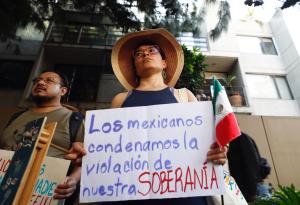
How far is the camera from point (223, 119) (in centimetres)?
121

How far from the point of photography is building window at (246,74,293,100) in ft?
39.2

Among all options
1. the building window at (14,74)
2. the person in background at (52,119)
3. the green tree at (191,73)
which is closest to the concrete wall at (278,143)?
the green tree at (191,73)

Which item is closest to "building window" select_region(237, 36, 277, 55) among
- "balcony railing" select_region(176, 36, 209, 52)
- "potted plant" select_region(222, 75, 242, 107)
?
"balcony railing" select_region(176, 36, 209, 52)

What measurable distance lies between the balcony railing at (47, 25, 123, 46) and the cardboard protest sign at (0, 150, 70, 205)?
388 inches

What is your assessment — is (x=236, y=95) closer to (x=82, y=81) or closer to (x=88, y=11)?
(x=82, y=81)

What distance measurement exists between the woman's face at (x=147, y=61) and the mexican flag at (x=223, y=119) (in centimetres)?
64

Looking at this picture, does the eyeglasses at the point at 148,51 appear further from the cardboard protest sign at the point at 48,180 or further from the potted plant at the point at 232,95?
the potted plant at the point at 232,95

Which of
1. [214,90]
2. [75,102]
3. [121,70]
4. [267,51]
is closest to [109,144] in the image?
[214,90]

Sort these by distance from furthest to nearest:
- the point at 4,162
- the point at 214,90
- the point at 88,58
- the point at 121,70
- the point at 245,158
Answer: the point at 88,58, the point at 245,158, the point at 121,70, the point at 4,162, the point at 214,90

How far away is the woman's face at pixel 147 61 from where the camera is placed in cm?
184

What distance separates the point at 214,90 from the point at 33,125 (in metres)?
0.81

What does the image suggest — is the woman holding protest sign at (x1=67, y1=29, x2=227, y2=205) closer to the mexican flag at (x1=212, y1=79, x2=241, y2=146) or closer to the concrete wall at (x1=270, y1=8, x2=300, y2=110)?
the mexican flag at (x1=212, y1=79, x2=241, y2=146)

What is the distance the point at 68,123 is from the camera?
1.91 metres

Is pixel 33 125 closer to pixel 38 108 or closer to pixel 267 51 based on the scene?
pixel 38 108
